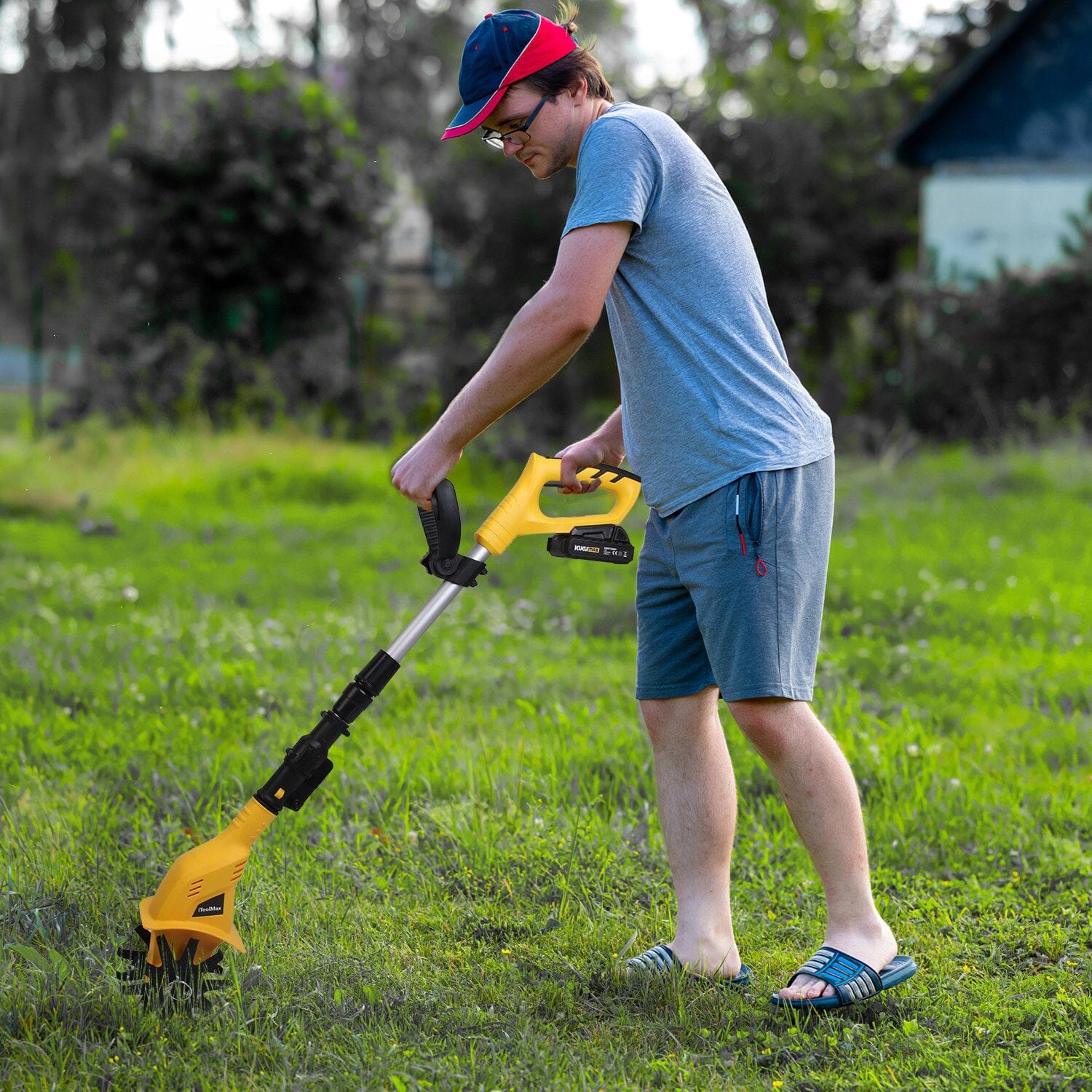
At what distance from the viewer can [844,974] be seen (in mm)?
2605

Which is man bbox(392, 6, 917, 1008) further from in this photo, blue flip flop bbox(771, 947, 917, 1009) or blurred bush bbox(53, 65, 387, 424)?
blurred bush bbox(53, 65, 387, 424)

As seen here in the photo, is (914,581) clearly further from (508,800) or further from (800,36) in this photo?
(800,36)

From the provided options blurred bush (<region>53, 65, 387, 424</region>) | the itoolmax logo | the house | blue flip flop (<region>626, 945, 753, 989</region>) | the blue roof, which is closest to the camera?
the itoolmax logo

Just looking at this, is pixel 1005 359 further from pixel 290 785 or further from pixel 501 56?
pixel 290 785

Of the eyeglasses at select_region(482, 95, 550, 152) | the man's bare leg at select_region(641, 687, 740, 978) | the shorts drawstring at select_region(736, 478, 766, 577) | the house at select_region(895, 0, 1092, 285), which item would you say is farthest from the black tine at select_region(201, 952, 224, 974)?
the house at select_region(895, 0, 1092, 285)

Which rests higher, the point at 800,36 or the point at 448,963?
the point at 800,36

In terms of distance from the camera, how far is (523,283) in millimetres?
12602

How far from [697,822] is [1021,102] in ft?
41.3

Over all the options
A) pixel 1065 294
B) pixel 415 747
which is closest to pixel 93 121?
pixel 1065 294

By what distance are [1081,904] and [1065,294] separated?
32.6 ft

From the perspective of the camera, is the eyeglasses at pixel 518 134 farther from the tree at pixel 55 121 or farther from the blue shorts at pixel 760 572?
the tree at pixel 55 121

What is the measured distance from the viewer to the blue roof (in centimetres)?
1333

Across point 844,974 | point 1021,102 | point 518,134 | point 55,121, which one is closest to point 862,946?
point 844,974

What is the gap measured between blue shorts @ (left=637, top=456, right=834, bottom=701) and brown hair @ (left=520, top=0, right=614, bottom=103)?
80 centimetres
